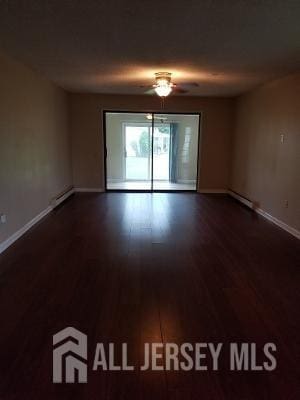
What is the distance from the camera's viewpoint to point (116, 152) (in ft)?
25.7

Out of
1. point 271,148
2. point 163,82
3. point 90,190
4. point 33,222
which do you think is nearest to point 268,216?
point 271,148

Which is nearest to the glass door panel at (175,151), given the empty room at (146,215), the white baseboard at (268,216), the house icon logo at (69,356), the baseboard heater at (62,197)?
the empty room at (146,215)

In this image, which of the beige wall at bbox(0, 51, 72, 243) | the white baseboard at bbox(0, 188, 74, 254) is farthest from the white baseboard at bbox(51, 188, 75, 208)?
the beige wall at bbox(0, 51, 72, 243)

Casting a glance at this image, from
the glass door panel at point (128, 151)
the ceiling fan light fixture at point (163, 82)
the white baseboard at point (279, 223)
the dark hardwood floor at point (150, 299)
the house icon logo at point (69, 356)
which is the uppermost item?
the ceiling fan light fixture at point (163, 82)

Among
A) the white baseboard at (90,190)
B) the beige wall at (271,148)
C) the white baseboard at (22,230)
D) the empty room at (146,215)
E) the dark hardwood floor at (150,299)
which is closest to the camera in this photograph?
the dark hardwood floor at (150,299)

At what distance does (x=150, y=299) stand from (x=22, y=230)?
99.9 inches

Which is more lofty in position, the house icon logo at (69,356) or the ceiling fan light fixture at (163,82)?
the ceiling fan light fixture at (163,82)

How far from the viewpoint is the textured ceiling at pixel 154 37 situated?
2359 millimetres

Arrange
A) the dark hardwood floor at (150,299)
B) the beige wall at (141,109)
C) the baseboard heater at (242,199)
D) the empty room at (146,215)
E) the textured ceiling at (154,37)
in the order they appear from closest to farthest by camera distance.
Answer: the dark hardwood floor at (150,299)
the empty room at (146,215)
the textured ceiling at (154,37)
the baseboard heater at (242,199)
the beige wall at (141,109)

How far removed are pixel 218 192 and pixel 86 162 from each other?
346 cm

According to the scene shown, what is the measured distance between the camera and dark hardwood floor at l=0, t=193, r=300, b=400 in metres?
1.81

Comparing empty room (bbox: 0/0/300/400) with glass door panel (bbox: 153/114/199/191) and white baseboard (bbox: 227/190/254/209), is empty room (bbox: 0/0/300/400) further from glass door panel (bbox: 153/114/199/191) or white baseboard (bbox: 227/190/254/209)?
glass door panel (bbox: 153/114/199/191)

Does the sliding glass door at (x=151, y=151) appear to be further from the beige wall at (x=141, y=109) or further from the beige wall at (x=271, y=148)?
the beige wall at (x=271, y=148)

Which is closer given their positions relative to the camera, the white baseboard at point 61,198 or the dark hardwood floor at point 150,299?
the dark hardwood floor at point 150,299
